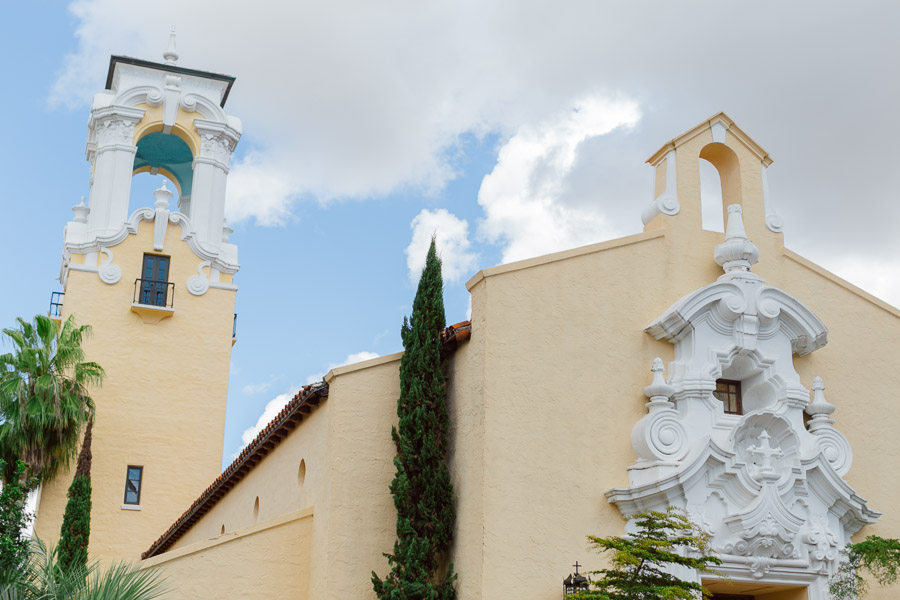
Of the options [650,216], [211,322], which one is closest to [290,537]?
[650,216]

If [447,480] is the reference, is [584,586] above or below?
below

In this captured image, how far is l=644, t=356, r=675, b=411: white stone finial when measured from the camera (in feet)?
48.4

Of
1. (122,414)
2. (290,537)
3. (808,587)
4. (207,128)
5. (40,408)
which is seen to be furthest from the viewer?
(207,128)

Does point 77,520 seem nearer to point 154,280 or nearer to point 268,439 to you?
point 268,439

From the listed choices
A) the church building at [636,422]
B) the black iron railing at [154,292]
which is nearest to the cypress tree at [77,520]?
the church building at [636,422]

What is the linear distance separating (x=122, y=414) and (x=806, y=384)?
67.2 feet

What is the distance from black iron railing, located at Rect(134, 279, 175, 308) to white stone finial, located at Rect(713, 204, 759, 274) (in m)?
19.9

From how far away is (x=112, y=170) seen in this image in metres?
31.4

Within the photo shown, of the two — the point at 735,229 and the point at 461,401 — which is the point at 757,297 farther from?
the point at 461,401

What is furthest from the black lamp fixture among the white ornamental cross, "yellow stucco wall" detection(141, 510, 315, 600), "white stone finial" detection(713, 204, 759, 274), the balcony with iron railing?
the balcony with iron railing

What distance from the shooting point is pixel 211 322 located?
3189 centimetres

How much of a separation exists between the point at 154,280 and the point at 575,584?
21418 mm

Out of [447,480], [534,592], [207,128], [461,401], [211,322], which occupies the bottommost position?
[534,592]

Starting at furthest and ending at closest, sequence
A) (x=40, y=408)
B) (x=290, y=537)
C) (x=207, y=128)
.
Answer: (x=207, y=128) → (x=40, y=408) → (x=290, y=537)
